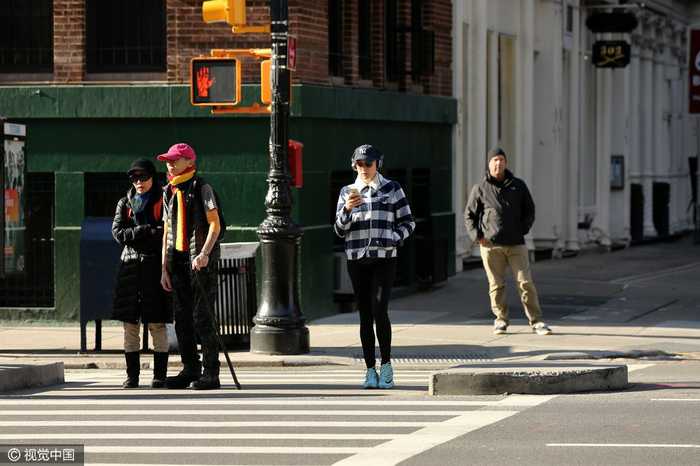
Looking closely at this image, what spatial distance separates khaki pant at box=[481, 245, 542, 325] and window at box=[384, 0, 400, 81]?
5920 millimetres

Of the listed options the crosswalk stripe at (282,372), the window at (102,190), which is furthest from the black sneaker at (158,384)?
the window at (102,190)

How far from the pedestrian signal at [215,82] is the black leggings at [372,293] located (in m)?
3.94

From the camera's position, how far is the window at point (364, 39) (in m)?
22.2

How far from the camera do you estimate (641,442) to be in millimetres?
9781

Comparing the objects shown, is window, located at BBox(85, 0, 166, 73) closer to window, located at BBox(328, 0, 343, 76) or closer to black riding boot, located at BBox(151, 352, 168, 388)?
window, located at BBox(328, 0, 343, 76)

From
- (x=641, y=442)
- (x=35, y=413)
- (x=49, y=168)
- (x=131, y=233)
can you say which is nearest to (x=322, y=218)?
(x=49, y=168)

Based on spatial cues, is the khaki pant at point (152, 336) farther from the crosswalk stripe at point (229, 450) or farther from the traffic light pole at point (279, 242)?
the crosswalk stripe at point (229, 450)

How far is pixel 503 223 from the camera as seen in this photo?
57.6 feet

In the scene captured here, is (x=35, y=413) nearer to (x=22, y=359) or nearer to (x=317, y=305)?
(x=22, y=359)

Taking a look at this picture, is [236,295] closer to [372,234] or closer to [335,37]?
[372,234]

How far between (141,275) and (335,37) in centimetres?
853

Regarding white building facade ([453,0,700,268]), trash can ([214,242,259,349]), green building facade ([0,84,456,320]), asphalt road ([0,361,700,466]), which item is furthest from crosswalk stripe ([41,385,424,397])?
white building facade ([453,0,700,268])

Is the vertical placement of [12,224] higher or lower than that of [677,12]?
lower

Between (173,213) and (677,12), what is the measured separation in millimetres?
29825
